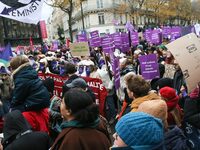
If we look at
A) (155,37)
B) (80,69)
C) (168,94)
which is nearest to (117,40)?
(155,37)

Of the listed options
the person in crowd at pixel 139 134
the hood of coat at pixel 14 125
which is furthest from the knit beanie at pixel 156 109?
the hood of coat at pixel 14 125

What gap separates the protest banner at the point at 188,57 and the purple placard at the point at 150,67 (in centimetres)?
418

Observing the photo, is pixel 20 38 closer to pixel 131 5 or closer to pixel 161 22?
pixel 131 5

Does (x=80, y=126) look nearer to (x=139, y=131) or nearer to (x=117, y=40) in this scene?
(x=139, y=131)

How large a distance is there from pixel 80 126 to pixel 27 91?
1.82 meters

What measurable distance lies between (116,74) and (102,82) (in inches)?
25.2

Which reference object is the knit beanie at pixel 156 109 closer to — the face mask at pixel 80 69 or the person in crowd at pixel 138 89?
the person in crowd at pixel 138 89

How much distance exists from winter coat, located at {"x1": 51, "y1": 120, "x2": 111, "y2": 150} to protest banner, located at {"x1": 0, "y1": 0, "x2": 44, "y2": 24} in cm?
395

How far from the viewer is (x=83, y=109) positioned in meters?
3.23

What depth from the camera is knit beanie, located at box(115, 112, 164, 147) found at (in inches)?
96.0

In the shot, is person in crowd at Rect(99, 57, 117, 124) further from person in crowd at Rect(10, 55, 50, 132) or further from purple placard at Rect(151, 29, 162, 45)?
purple placard at Rect(151, 29, 162, 45)

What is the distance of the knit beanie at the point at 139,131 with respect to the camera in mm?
2438

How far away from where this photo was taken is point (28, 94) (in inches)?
191

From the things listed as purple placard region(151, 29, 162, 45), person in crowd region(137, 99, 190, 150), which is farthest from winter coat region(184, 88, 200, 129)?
purple placard region(151, 29, 162, 45)
